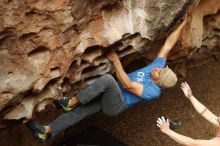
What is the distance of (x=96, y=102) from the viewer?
4832 mm

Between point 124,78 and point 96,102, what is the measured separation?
463mm

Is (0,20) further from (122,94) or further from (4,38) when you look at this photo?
(122,94)

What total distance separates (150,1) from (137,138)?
2.79m

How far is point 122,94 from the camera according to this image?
15.9 feet

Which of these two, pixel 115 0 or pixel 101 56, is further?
pixel 101 56

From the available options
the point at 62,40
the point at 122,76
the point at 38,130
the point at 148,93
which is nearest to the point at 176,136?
the point at 148,93

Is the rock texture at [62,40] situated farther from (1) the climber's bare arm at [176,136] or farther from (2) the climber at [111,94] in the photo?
(1) the climber's bare arm at [176,136]

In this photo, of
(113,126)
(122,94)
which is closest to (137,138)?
(113,126)

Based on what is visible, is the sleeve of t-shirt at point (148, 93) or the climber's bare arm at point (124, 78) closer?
the climber's bare arm at point (124, 78)

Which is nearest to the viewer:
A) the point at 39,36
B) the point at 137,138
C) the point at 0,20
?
the point at 0,20

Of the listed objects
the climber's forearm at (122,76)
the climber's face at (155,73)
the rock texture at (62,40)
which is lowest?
the climber's face at (155,73)

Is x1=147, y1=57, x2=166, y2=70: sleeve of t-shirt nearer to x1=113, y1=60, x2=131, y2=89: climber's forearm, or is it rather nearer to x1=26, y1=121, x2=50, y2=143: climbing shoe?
x1=113, y1=60, x2=131, y2=89: climber's forearm

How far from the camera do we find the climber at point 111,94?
15.0ft

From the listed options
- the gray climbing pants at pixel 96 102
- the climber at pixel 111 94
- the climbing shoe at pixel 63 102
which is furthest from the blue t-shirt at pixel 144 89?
the climbing shoe at pixel 63 102
